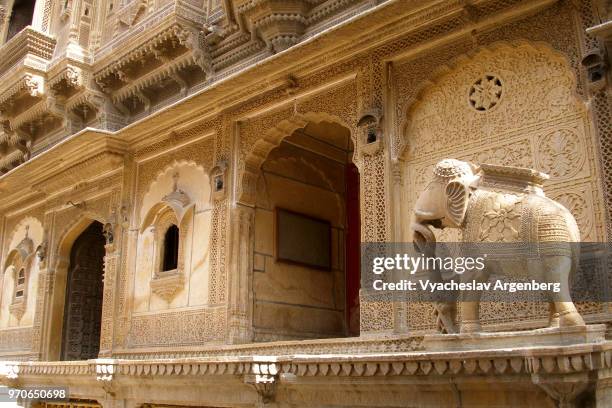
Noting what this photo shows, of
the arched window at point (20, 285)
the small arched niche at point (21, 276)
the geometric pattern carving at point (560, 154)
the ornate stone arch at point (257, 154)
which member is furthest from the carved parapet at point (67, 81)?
the geometric pattern carving at point (560, 154)

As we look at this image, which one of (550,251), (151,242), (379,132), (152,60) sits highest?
(152,60)

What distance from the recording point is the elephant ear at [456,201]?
Answer: 4012mm

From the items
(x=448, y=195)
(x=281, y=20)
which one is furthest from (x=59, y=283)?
(x=448, y=195)

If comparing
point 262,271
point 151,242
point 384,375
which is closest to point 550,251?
point 384,375

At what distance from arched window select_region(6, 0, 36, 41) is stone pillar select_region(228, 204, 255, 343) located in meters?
7.58

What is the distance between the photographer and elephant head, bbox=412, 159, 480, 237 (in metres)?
4.02

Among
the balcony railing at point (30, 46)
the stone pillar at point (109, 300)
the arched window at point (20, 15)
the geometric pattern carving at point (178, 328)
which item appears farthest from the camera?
the arched window at point (20, 15)

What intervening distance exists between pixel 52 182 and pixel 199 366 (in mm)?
4940

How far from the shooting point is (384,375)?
13.9 feet

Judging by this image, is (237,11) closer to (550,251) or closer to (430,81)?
(430,81)

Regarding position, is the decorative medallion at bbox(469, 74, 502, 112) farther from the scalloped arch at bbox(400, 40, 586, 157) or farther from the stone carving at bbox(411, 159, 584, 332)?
the stone carving at bbox(411, 159, 584, 332)

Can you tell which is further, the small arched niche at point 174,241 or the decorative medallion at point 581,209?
the small arched niche at point 174,241

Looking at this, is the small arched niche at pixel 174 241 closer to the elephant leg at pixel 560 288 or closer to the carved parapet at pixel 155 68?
the carved parapet at pixel 155 68

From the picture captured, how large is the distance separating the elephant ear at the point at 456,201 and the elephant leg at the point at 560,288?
558 millimetres
